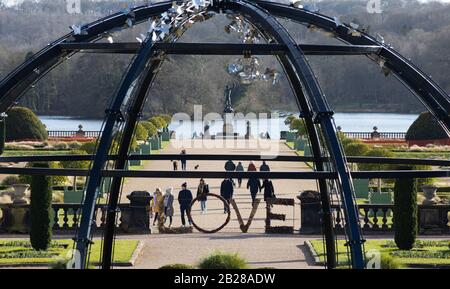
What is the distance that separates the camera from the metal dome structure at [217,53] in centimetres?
779

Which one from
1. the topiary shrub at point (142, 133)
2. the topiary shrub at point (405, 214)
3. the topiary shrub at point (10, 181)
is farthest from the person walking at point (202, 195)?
the topiary shrub at point (142, 133)

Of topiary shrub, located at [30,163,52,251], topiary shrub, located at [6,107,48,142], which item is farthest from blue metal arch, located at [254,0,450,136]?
topiary shrub, located at [6,107,48,142]

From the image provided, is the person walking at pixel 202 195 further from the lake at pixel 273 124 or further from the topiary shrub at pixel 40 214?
the lake at pixel 273 124

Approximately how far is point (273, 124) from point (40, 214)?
59.8 meters

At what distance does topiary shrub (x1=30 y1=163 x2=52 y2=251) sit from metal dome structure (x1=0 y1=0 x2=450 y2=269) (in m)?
7.42

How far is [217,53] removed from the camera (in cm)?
946

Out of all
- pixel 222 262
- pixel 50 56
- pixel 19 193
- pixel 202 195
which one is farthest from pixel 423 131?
pixel 50 56

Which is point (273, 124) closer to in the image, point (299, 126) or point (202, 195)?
point (299, 126)

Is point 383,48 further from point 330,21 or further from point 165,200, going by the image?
point 165,200

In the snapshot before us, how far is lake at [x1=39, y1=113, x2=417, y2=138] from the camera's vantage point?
229ft

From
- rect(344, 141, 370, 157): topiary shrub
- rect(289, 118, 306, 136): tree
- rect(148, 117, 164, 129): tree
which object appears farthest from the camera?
rect(148, 117, 164, 129): tree

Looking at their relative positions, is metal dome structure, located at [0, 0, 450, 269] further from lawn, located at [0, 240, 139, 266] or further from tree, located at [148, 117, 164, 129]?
tree, located at [148, 117, 164, 129]

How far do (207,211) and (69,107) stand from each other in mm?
58716

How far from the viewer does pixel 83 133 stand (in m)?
56.9
